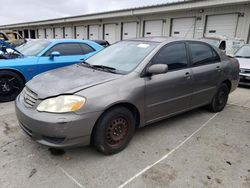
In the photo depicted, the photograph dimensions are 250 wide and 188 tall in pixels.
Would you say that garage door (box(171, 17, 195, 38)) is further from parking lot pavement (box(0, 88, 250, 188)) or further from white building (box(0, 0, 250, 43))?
parking lot pavement (box(0, 88, 250, 188))

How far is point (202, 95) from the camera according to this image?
4.06 meters

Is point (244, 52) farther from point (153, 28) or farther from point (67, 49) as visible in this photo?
point (153, 28)

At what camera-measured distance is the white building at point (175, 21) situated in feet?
41.5

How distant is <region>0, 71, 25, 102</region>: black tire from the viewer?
A: 15.6ft

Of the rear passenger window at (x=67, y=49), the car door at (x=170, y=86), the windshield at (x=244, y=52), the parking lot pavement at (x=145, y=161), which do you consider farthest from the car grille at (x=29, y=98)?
the windshield at (x=244, y=52)

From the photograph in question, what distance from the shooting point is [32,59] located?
16.7ft

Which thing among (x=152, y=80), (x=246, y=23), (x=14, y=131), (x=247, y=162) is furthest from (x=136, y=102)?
(x=246, y=23)

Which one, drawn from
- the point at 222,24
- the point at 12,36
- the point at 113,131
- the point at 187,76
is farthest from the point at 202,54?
the point at 12,36

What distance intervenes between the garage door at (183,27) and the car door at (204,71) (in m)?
11.4

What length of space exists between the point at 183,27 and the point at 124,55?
13.3 meters

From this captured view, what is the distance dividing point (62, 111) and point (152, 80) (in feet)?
4.48

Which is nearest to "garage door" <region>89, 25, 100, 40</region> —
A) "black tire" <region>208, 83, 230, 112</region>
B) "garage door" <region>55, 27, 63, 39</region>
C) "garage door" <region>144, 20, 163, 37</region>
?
"garage door" <region>144, 20, 163, 37</region>

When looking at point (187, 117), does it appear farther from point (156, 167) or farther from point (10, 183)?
point (10, 183)

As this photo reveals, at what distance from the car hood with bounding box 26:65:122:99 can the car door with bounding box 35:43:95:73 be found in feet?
6.68
